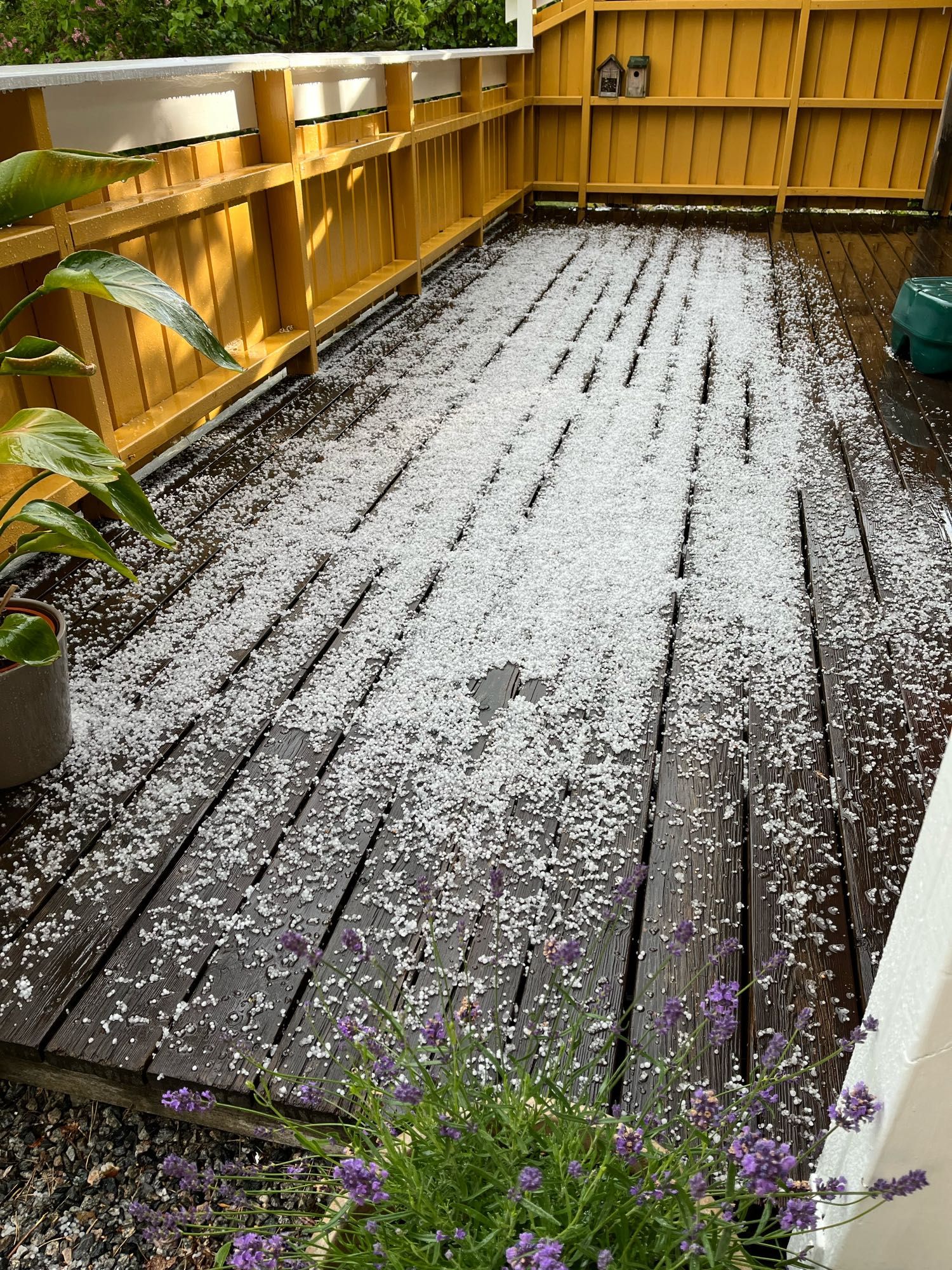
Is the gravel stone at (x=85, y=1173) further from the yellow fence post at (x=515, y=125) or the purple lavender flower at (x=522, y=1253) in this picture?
the yellow fence post at (x=515, y=125)

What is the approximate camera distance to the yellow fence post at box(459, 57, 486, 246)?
534 centimetres

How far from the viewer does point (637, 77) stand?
6.50m

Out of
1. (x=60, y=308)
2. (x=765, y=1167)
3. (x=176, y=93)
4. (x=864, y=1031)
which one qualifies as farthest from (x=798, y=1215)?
(x=176, y=93)

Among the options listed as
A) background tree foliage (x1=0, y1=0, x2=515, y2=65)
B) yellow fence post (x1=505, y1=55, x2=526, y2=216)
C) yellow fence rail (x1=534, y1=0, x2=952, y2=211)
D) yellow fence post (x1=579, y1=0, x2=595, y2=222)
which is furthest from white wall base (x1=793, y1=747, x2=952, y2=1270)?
background tree foliage (x1=0, y1=0, x2=515, y2=65)

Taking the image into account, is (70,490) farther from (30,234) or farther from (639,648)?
(639,648)

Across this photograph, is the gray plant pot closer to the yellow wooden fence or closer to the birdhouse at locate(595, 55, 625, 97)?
the yellow wooden fence

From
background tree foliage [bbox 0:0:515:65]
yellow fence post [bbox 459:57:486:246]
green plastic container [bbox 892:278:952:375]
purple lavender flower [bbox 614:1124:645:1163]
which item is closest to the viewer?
purple lavender flower [bbox 614:1124:645:1163]

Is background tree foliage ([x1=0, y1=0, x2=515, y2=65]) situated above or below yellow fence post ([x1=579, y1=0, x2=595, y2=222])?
above

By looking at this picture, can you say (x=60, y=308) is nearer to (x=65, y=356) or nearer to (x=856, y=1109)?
(x=65, y=356)

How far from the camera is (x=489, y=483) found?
2852mm

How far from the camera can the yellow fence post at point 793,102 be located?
6.20 meters

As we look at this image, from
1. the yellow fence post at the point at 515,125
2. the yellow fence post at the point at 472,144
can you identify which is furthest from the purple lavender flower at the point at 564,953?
the yellow fence post at the point at 515,125

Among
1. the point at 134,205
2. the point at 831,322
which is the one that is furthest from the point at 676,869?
the point at 831,322

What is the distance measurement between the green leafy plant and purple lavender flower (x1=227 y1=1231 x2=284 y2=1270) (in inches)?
37.2
